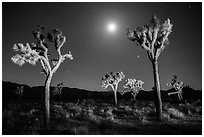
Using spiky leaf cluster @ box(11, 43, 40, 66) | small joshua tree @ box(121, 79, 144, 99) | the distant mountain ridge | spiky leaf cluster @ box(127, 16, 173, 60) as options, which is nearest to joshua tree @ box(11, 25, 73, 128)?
spiky leaf cluster @ box(11, 43, 40, 66)

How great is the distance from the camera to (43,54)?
10602 mm

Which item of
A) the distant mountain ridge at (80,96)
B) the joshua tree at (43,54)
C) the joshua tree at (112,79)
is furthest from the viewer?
the distant mountain ridge at (80,96)

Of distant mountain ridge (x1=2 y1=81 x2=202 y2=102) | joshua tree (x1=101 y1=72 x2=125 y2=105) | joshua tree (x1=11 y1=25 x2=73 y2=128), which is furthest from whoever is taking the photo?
distant mountain ridge (x1=2 y1=81 x2=202 y2=102)

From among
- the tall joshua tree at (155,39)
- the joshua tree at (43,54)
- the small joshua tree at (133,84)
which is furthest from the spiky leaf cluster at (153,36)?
the small joshua tree at (133,84)

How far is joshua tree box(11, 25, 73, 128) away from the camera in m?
9.98

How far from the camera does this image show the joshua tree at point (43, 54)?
998 centimetres

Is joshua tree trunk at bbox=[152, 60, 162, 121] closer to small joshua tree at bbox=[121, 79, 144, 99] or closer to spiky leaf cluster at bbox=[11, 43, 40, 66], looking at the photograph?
spiky leaf cluster at bbox=[11, 43, 40, 66]

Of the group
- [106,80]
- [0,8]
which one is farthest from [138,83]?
[0,8]

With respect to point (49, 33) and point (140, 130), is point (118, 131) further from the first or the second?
point (49, 33)

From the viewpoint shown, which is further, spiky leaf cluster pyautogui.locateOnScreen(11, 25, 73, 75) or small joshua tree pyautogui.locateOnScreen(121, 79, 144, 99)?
small joshua tree pyautogui.locateOnScreen(121, 79, 144, 99)

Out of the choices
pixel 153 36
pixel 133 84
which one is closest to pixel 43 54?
pixel 153 36

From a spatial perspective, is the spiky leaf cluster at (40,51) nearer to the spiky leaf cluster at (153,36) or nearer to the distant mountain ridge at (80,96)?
the spiky leaf cluster at (153,36)

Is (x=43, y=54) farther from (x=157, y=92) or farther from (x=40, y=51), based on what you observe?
(x=157, y=92)

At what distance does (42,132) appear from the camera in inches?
347
